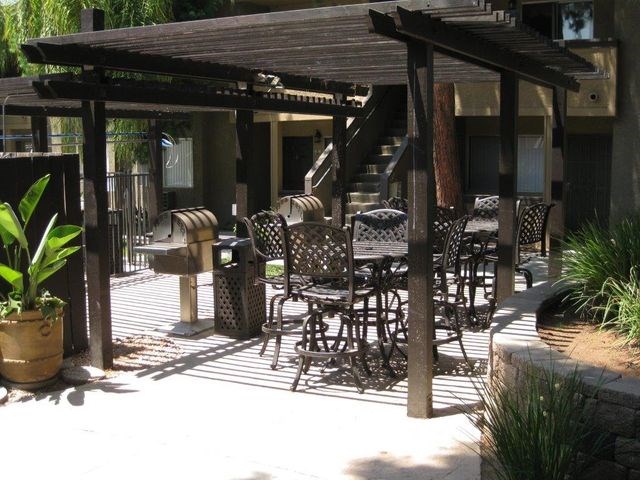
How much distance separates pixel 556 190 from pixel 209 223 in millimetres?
5936

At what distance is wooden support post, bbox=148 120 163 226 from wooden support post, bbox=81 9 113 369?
6028 mm

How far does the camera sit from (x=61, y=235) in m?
6.84

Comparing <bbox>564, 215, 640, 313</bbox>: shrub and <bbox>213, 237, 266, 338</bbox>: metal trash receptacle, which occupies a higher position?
<bbox>564, 215, 640, 313</bbox>: shrub

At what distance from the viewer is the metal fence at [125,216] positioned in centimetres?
1206

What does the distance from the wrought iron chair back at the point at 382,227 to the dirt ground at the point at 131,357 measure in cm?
217

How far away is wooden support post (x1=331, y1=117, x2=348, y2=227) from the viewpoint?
10.4 meters

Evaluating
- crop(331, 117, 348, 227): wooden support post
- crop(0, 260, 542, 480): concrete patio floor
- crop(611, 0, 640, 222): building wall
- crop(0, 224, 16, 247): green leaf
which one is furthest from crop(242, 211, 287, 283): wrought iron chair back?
crop(611, 0, 640, 222): building wall

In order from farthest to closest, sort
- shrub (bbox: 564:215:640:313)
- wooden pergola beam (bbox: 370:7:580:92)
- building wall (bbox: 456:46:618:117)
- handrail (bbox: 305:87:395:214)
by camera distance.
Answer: handrail (bbox: 305:87:395:214) < building wall (bbox: 456:46:618:117) < shrub (bbox: 564:215:640:313) < wooden pergola beam (bbox: 370:7:580:92)

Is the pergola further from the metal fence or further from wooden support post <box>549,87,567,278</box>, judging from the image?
the metal fence

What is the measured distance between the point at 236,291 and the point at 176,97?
197cm

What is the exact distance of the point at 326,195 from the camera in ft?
57.2

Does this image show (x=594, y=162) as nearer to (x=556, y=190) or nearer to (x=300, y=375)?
(x=556, y=190)

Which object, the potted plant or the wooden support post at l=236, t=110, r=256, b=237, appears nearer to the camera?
the potted plant

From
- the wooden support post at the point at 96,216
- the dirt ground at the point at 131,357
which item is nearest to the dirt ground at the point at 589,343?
the dirt ground at the point at 131,357
